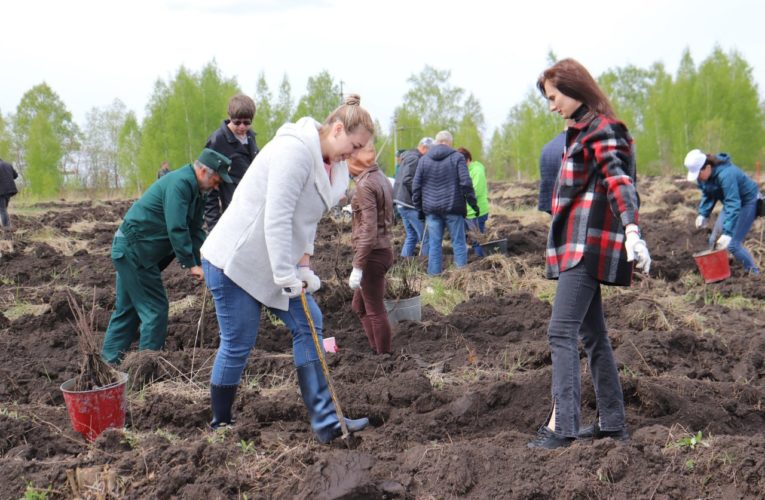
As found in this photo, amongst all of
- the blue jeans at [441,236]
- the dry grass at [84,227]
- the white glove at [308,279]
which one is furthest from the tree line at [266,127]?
the white glove at [308,279]

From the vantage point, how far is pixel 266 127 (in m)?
35.8

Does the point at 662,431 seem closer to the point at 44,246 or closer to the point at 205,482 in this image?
the point at 205,482

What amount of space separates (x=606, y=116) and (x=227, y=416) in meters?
2.36

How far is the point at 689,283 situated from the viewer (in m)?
8.28

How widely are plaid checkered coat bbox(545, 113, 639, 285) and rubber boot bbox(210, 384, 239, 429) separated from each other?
5.63 ft

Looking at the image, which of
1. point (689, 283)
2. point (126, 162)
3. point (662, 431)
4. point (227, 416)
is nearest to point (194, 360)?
point (227, 416)

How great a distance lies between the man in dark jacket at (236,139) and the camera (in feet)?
19.7

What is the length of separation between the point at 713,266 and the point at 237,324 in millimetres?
6186

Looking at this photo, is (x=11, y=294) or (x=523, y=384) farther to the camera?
(x=11, y=294)

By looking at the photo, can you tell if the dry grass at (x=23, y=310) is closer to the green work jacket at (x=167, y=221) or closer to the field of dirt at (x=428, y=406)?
the field of dirt at (x=428, y=406)

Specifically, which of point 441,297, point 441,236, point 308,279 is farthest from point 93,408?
point 441,236

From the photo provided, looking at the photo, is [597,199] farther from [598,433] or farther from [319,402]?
[319,402]

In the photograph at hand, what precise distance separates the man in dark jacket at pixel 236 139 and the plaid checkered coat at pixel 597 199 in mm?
3328

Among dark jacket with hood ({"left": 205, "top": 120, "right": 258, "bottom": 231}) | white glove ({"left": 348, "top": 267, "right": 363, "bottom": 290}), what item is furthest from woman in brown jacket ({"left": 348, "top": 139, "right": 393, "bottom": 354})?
dark jacket with hood ({"left": 205, "top": 120, "right": 258, "bottom": 231})
